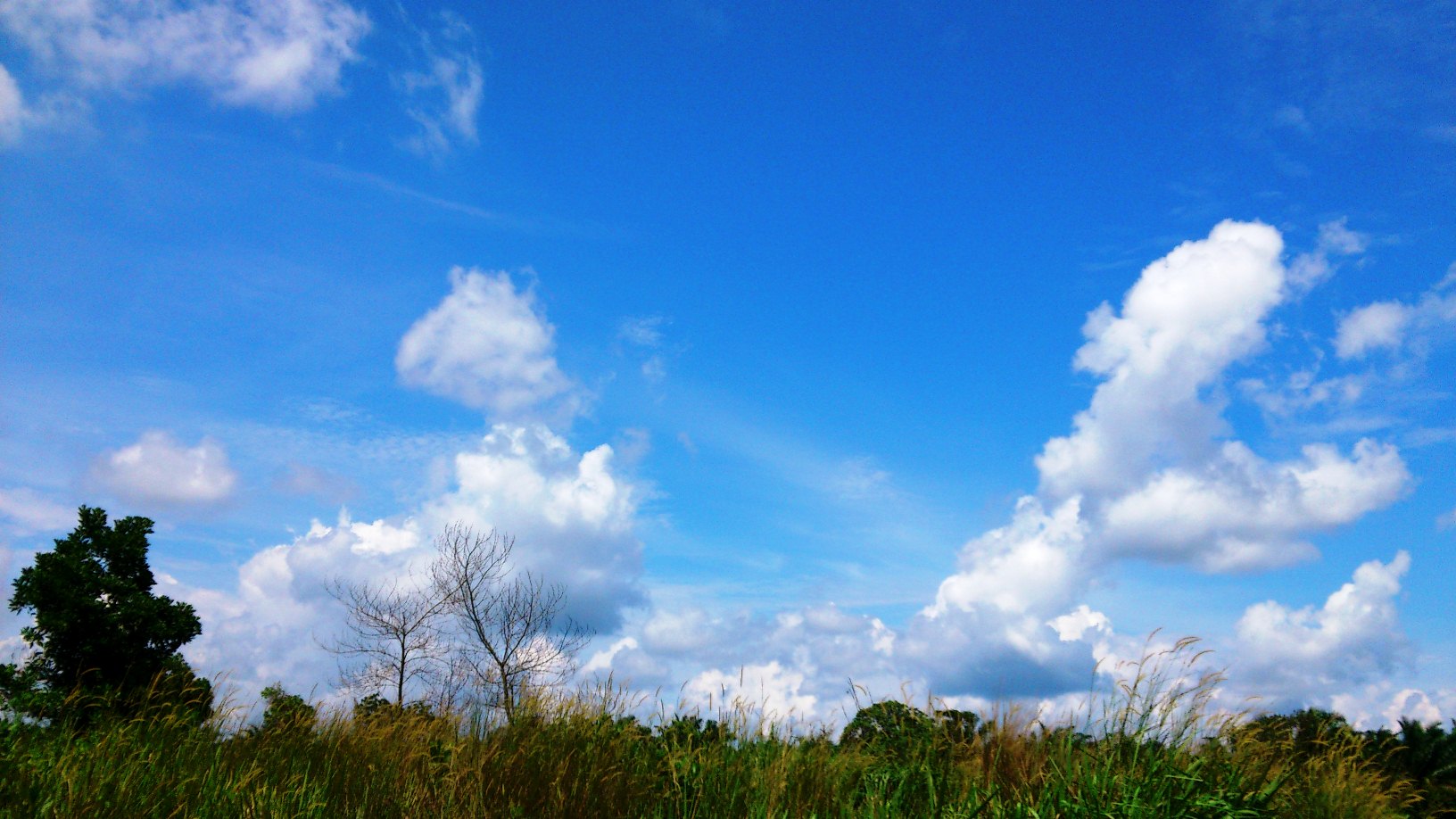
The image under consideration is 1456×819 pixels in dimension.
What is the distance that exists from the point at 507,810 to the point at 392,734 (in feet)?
12.0

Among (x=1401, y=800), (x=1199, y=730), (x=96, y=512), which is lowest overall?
(x=1401, y=800)

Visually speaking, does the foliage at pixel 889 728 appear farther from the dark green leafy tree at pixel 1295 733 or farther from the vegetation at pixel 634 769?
the dark green leafy tree at pixel 1295 733

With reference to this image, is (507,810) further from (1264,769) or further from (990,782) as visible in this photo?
(1264,769)

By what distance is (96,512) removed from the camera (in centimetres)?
3042

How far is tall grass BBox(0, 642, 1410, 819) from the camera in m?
7.81

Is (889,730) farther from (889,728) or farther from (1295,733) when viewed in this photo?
(1295,733)

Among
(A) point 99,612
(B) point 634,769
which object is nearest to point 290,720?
(B) point 634,769

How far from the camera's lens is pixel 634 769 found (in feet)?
30.7

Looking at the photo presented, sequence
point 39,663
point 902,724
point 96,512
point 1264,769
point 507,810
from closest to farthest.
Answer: point 507,810, point 1264,769, point 902,724, point 39,663, point 96,512

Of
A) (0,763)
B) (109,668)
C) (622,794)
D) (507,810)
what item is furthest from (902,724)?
(109,668)

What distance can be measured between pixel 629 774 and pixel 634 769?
374mm

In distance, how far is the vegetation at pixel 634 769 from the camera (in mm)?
7859

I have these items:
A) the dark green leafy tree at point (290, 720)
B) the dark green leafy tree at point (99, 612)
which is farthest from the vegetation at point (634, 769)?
the dark green leafy tree at point (99, 612)

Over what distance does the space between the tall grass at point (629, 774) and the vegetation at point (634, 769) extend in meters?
0.03
